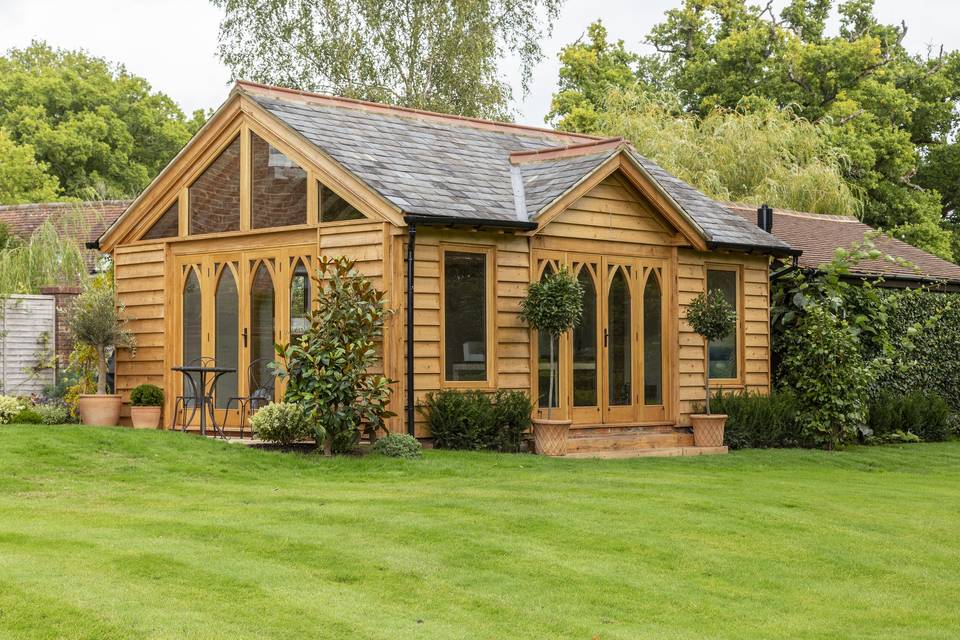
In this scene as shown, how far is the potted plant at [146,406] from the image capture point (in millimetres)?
15594

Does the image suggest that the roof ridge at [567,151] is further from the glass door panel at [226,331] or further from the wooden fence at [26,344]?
the wooden fence at [26,344]

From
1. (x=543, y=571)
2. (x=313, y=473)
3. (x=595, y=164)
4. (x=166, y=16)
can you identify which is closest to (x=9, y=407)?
(x=313, y=473)

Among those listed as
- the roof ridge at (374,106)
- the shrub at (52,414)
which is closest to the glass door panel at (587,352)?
the roof ridge at (374,106)

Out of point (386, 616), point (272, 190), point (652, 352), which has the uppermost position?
point (272, 190)

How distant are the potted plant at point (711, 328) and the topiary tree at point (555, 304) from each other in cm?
215

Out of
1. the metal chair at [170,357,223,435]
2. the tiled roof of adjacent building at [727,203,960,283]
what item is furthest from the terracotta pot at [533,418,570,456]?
the tiled roof of adjacent building at [727,203,960,283]

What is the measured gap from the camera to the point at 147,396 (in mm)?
15648

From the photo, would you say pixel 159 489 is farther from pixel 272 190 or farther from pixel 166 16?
pixel 166 16

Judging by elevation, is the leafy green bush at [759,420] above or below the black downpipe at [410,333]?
below

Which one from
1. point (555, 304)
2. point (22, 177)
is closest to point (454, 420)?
point (555, 304)

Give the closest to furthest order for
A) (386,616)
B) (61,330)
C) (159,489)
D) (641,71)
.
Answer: (386,616)
(159,489)
(61,330)
(641,71)

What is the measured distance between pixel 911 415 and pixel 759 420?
3494 millimetres

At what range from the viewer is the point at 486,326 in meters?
14.6

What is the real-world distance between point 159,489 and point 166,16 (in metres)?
22.4
